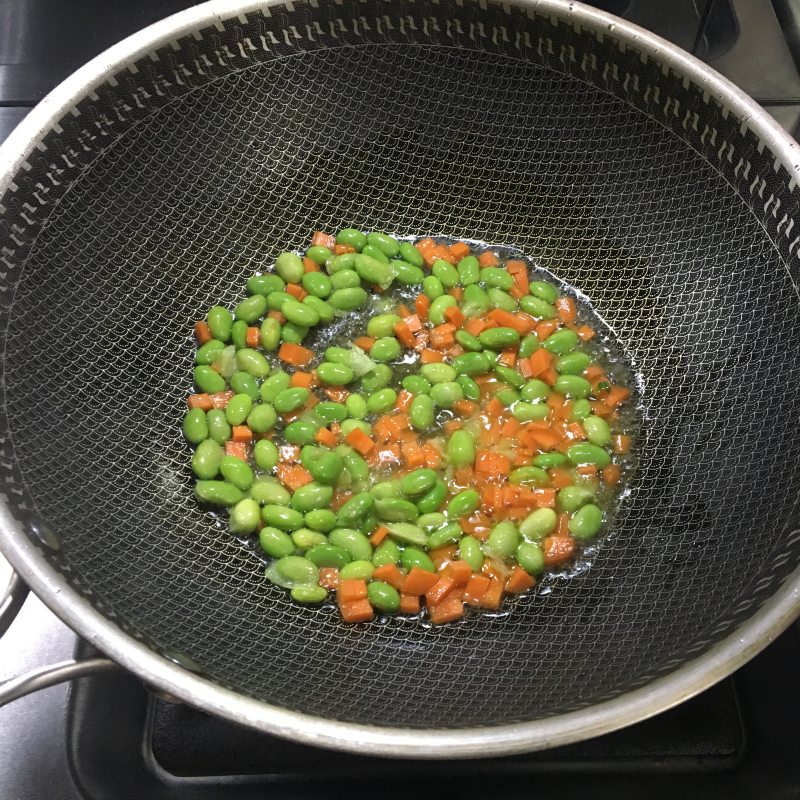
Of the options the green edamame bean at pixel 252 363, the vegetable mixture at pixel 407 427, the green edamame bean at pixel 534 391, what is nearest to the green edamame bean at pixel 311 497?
the vegetable mixture at pixel 407 427

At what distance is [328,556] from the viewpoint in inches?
38.7

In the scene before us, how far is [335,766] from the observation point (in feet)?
2.86

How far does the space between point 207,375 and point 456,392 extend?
1.20ft

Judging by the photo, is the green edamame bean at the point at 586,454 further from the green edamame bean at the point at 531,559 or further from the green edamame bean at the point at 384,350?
the green edamame bean at the point at 384,350

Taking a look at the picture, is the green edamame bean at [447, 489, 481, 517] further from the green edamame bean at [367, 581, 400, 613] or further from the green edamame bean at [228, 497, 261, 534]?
the green edamame bean at [228, 497, 261, 534]

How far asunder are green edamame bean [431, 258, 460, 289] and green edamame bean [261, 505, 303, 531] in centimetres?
44

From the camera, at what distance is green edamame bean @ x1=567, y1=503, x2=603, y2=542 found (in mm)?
1015

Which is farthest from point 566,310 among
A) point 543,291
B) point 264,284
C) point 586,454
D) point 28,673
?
point 28,673

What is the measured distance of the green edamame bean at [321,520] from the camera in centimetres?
100

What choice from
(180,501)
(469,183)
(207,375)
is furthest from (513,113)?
(180,501)

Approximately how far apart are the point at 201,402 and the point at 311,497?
0.23 metres

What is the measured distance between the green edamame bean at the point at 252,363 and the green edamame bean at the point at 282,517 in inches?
8.8

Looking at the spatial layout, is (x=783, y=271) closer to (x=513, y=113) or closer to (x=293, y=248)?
(x=513, y=113)

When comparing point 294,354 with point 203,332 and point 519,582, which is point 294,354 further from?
point 519,582
